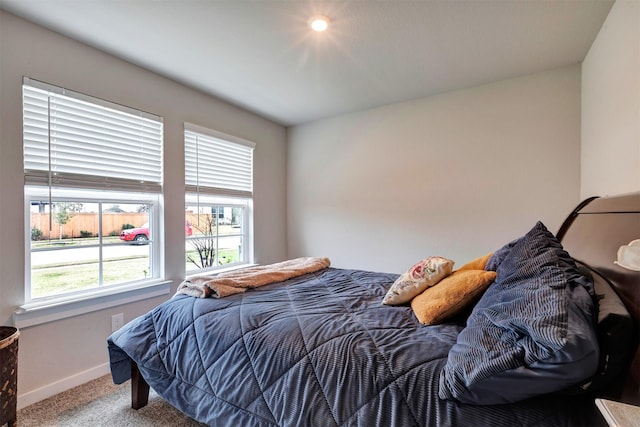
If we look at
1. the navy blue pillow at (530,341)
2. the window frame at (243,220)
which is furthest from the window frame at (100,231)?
the navy blue pillow at (530,341)

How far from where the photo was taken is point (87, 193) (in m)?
2.21

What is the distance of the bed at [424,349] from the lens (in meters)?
0.75

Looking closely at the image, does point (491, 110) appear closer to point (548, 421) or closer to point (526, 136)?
point (526, 136)

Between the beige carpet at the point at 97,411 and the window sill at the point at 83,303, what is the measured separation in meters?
0.51

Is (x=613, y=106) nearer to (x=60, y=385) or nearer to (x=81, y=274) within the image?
(x=81, y=274)

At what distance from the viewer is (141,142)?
248 cm

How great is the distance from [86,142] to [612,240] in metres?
3.06

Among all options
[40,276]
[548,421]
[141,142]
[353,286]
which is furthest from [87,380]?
[548,421]

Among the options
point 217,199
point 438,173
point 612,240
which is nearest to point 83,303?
point 217,199

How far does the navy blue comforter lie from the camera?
916mm

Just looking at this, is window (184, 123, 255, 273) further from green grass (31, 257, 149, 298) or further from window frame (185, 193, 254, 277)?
green grass (31, 257, 149, 298)

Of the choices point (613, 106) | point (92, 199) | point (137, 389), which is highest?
point (613, 106)

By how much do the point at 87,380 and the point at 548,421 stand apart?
8.91 feet

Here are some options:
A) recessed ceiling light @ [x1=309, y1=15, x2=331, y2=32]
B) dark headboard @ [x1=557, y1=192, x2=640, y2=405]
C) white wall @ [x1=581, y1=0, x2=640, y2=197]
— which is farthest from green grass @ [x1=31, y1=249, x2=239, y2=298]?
white wall @ [x1=581, y1=0, x2=640, y2=197]
